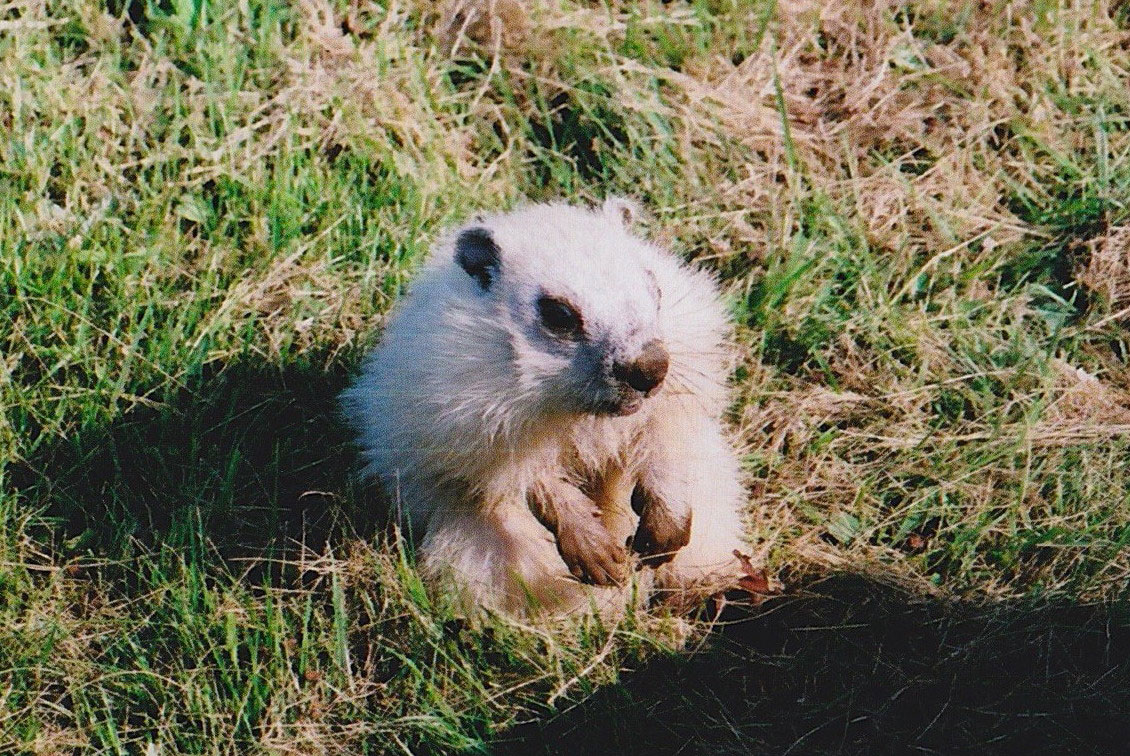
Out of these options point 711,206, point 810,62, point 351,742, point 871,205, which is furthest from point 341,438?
point 810,62

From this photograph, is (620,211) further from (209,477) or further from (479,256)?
(209,477)

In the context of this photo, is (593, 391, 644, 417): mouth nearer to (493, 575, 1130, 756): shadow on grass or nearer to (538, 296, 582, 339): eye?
(538, 296, 582, 339): eye

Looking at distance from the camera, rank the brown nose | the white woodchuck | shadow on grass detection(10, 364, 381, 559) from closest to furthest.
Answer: the brown nose, the white woodchuck, shadow on grass detection(10, 364, 381, 559)

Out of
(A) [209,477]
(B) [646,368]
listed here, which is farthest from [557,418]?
(A) [209,477]

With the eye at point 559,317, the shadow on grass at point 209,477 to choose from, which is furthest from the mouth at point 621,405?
the shadow on grass at point 209,477

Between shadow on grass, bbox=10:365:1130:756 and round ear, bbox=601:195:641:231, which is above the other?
round ear, bbox=601:195:641:231

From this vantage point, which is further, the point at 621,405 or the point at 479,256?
the point at 479,256

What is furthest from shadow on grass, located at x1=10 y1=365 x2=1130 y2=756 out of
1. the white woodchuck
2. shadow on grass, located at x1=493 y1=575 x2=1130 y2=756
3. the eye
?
the eye
